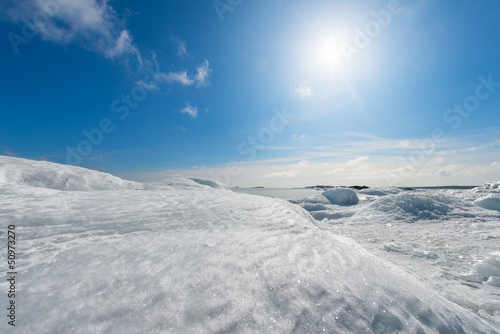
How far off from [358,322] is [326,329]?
0.27 metres

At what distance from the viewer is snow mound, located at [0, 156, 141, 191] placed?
2.98 m

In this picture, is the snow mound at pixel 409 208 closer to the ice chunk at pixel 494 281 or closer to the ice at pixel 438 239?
the ice at pixel 438 239

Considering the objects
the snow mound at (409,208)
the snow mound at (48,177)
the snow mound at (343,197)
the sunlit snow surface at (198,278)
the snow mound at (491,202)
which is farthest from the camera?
the snow mound at (343,197)

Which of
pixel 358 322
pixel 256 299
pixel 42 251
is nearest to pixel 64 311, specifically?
pixel 42 251

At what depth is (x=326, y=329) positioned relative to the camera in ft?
3.87

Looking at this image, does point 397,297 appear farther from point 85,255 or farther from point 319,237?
point 85,255

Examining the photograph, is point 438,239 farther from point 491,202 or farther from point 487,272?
point 491,202

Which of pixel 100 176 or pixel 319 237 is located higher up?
pixel 100 176

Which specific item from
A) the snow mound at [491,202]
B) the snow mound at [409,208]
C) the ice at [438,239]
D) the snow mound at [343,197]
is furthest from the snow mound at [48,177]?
the snow mound at [491,202]

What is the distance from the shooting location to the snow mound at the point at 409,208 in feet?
21.0

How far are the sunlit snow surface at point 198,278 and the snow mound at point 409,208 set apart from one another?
3846 mm

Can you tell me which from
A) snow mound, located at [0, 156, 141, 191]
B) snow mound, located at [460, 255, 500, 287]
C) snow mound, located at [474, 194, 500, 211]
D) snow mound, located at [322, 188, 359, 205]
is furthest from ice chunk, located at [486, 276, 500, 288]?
snow mound, located at [322, 188, 359, 205]

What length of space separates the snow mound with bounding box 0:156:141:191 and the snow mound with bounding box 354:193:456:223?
7.18 meters

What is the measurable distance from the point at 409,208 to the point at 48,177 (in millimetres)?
9315
